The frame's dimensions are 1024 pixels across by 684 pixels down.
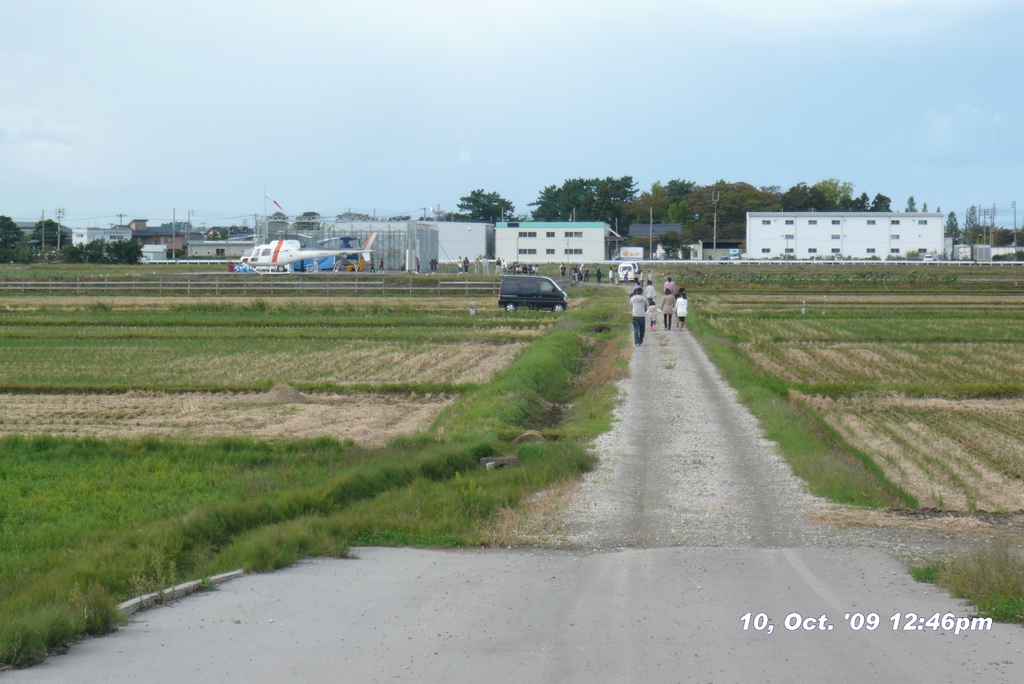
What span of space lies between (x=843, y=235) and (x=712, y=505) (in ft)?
326

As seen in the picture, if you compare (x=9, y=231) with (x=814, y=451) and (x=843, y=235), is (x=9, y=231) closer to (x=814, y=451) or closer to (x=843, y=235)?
(x=843, y=235)

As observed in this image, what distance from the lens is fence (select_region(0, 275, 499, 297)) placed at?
49.9 m

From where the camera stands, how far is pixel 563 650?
5723 mm

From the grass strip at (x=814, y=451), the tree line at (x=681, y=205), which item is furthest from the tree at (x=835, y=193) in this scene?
the grass strip at (x=814, y=451)

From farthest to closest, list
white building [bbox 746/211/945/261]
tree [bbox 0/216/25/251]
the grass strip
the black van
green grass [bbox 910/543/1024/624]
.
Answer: tree [bbox 0/216/25/251]
white building [bbox 746/211/945/261]
the black van
the grass strip
green grass [bbox 910/543/1024/624]

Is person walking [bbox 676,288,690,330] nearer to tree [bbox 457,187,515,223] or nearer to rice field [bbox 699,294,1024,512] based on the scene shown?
rice field [bbox 699,294,1024,512]

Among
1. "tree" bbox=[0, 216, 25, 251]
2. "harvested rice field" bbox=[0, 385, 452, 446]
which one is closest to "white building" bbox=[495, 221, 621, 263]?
"tree" bbox=[0, 216, 25, 251]

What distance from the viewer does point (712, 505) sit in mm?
9766

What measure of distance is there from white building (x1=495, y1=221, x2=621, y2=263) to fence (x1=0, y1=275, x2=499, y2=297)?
1644 inches

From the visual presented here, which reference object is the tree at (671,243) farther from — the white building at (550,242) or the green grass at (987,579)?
the green grass at (987,579)

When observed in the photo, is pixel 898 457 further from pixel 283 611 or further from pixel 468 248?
pixel 468 248

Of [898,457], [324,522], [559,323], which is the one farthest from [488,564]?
[559,323]

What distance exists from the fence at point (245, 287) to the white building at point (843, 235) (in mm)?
59244

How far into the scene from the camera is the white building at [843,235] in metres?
101
